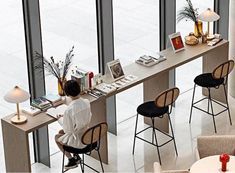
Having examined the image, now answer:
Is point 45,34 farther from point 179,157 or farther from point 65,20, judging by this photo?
point 179,157

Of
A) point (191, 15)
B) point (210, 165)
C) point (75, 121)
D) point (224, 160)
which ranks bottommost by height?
point (210, 165)

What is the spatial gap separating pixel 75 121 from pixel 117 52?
6.91 feet

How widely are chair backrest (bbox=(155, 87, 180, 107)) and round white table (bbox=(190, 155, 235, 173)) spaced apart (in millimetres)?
1116

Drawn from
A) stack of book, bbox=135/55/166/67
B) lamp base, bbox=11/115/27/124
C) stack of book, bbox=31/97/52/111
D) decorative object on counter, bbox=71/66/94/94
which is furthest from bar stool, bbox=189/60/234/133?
lamp base, bbox=11/115/27/124

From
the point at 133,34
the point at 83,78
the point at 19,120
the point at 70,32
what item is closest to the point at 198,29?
→ the point at 133,34

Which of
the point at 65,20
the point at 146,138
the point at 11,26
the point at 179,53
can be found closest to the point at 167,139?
the point at 146,138

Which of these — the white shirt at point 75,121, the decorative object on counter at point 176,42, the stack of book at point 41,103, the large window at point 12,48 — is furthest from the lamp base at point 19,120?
the decorative object on counter at point 176,42

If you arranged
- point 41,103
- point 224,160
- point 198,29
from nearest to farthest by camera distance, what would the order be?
point 224,160 → point 41,103 → point 198,29

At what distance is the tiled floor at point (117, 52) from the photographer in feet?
25.8

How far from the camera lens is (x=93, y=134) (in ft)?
23.8

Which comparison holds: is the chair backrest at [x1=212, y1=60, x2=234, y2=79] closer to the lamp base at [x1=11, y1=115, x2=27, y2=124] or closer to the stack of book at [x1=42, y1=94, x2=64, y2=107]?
the stack of book at [x1=42, y1=94, x2=64, y2=107]

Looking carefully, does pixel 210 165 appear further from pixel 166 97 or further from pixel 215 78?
pixel 215 78

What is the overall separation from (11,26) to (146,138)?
2489 mm

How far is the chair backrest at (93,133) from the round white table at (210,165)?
1093mm
